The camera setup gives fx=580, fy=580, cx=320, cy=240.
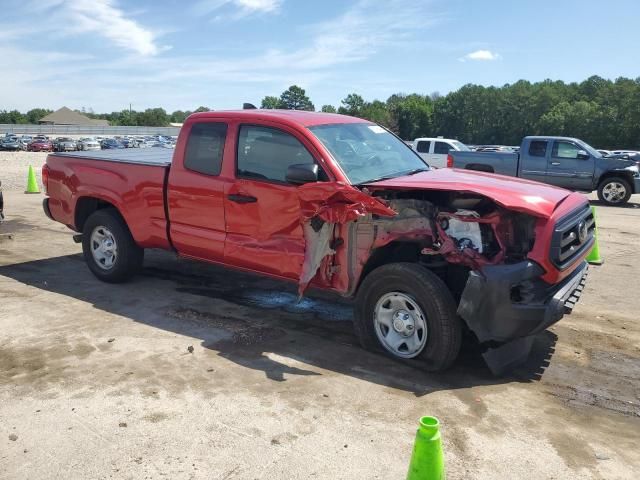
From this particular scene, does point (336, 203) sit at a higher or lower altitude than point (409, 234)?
higher

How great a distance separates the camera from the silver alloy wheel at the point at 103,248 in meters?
6.80

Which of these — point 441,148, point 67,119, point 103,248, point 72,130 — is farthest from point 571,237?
point 67,119

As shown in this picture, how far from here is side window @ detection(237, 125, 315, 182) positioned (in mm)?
5160

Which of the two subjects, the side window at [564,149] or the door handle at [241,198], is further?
the side window at [564,149]

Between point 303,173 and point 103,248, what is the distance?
3320 millimetres

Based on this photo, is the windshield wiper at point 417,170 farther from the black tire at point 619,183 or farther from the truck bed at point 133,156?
the black tire at point 619,183

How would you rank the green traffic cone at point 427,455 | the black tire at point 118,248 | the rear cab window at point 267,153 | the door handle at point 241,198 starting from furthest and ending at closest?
1. the black tire at point 118,248
2. the door handle at point 241,198
3. the rear cab window at point 267,153
4. the green traffic cone at point 427,455

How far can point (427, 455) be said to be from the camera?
2543 mm

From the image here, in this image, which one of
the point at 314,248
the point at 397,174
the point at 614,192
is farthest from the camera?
the point at 614,192

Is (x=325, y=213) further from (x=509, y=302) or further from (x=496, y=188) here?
(x=509, y=302)

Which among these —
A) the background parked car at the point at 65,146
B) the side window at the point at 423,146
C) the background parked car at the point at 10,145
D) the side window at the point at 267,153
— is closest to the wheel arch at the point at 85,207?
the side window at the point at 267,153

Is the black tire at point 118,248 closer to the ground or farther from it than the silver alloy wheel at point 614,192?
closer to the ground

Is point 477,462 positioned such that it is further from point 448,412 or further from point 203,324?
point 203,324

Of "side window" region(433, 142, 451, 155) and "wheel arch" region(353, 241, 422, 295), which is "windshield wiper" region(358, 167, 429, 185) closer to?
"wheel arch" region(353, 241, 422, 295)
